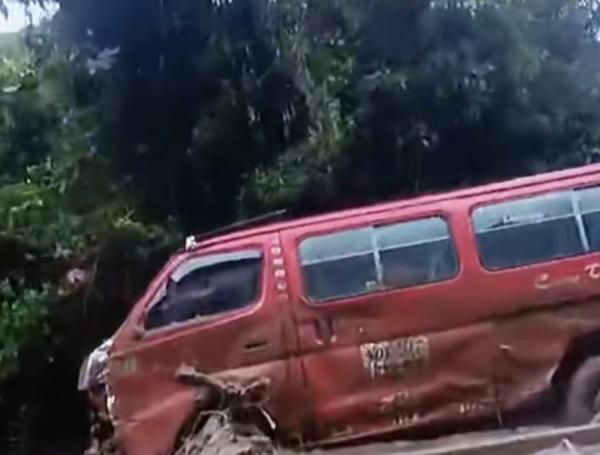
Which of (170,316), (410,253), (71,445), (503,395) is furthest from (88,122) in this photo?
(503,395)

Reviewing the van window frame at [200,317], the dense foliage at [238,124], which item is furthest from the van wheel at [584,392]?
the dense foliage at [238,124]

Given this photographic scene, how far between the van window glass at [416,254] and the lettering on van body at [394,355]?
0.89 ft

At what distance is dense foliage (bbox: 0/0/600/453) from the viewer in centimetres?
761

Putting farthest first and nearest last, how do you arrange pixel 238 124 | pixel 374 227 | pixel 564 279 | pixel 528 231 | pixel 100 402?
pixel 238 124
pixel 100 402
pixel 374 227
pixel 528 231
pixel 564 279

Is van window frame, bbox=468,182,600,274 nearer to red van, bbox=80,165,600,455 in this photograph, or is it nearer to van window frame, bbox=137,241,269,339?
red van, bbox=80,165,600,455

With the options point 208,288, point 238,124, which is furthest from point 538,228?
point 238,124

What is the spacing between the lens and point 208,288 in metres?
5.66

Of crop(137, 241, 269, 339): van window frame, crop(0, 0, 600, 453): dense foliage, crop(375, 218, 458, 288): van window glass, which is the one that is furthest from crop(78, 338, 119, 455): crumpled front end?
crop(0, 0, 600, 453): dense foliage

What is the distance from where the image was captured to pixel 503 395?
18.0 ft

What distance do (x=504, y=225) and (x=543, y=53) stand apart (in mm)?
2757

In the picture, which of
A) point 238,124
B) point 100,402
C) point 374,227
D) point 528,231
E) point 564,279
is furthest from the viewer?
point 238,124

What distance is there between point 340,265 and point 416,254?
36cm

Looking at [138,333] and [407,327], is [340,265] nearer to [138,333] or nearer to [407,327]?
[407,327]

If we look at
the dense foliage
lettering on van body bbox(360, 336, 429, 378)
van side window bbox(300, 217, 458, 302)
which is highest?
the dense foliage
